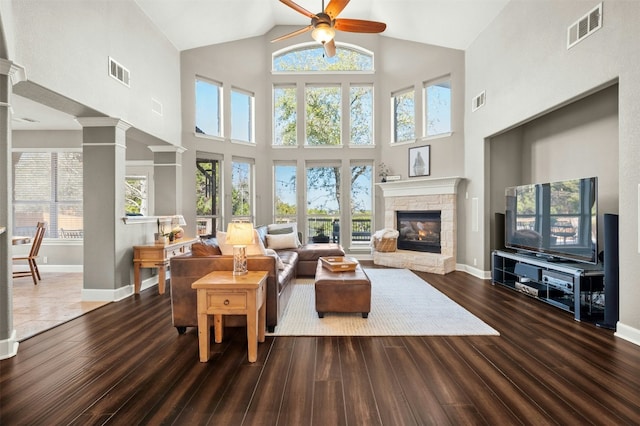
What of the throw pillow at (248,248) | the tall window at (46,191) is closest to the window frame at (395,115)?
the throw pillow at (248,248)

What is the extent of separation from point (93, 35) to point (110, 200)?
6.71ft

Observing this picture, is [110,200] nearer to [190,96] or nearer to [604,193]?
[190,96]

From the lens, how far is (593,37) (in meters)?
3.30

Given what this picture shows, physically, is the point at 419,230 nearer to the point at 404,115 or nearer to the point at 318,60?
the point at 404,115

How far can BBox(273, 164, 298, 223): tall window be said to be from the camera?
25.6ft

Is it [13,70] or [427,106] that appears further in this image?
[427,106]

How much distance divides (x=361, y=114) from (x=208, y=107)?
11.6 ft

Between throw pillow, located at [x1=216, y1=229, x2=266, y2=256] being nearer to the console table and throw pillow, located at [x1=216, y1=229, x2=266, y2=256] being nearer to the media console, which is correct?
the console table

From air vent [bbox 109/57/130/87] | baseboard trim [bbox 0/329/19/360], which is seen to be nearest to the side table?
baseboard trim [bbox 0/329/19/360]

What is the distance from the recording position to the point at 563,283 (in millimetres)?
3699

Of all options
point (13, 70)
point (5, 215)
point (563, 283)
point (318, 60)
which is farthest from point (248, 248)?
point (318, 60)

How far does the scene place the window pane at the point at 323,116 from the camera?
7.86m

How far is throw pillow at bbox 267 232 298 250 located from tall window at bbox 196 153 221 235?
172cm

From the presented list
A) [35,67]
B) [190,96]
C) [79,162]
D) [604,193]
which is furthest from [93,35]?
[604,193]
